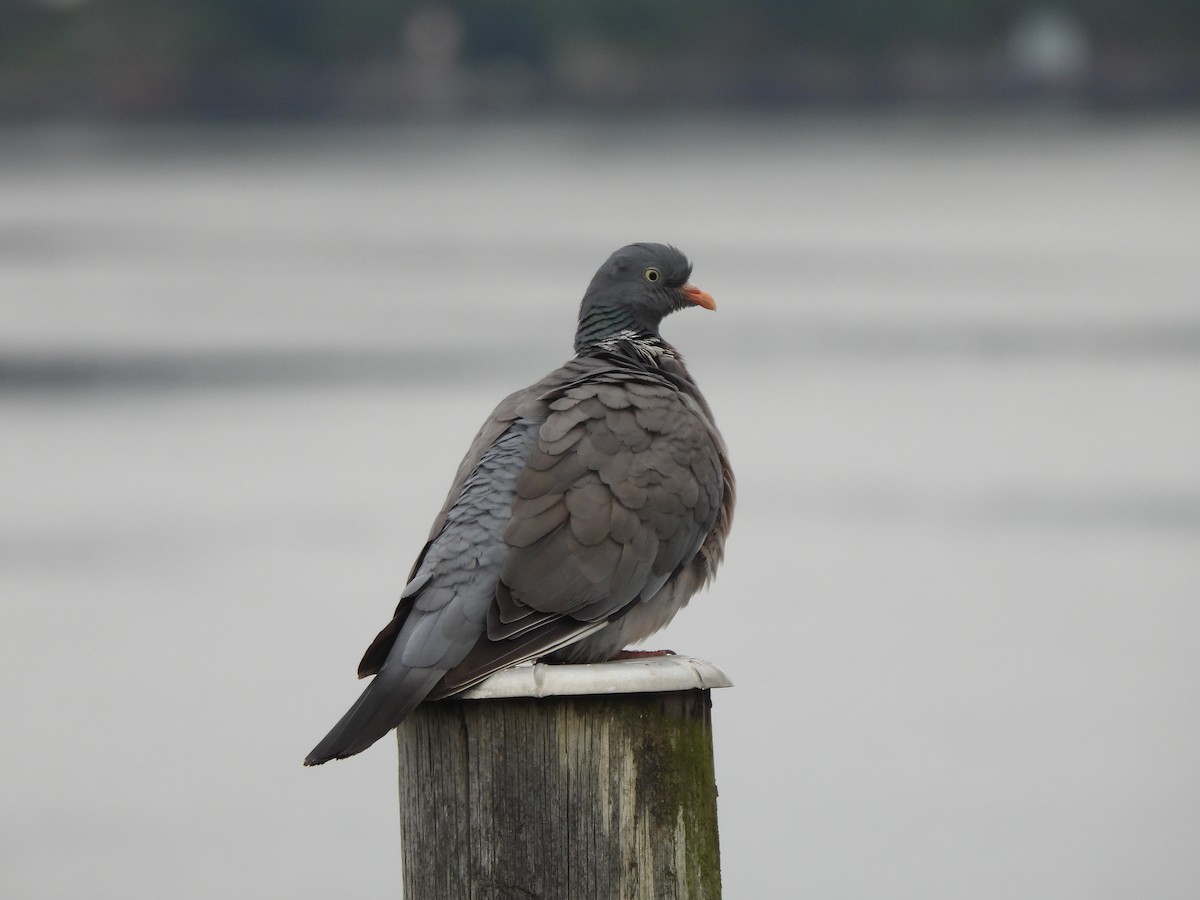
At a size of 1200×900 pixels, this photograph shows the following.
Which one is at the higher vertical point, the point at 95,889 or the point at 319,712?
the point at 319,712

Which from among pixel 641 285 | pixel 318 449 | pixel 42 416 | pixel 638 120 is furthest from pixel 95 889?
pixel 638 120

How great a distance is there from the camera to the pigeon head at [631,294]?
5301mm

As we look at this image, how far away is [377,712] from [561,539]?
0.72 meters

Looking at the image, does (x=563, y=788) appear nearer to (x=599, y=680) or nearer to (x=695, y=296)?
(x=599, y=680)

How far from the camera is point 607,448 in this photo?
454 centimetres

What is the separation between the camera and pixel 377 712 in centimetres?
378

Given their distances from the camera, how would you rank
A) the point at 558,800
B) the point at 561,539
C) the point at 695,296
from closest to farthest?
the point at 558,800 < the point at 561,539 < the point at 695,296

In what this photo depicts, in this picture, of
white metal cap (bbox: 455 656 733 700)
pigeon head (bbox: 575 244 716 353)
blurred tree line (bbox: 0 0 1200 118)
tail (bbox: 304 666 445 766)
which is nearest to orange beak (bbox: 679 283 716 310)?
pigeon head (bbox: 575 244 716 353)

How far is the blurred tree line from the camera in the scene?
225ft

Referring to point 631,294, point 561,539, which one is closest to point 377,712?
point 561,539

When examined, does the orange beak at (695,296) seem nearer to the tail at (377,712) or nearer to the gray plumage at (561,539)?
the gray plumage at (561,539)

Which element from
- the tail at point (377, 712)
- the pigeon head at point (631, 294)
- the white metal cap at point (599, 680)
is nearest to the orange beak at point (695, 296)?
the pigeon head at point (631, 294)

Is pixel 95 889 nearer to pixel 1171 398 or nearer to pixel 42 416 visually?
pixel 42 416

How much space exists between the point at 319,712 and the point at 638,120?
67.6m
